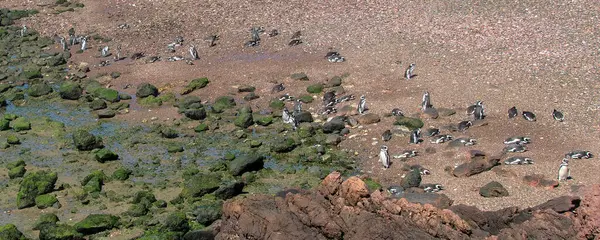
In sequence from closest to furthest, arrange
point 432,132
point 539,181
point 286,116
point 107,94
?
1. point 539,181
2. point 432,132
3. point 286,116
4. point 107,94

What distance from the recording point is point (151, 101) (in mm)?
38281

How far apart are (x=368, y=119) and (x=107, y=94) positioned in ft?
38.1

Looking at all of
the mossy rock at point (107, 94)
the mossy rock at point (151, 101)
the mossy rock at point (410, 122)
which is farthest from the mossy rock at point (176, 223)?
the mossy rock at point (107, 94)

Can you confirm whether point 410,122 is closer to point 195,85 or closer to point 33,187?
point 195,85

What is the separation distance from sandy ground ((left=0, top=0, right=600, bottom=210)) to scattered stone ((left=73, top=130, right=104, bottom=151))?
376cm

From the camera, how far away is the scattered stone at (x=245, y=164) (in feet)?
101

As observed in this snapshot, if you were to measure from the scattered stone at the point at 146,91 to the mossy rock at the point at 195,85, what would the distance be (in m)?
1.18

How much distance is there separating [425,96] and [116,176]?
11.4 metres

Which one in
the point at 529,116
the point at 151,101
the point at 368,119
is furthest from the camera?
the point at 151,101

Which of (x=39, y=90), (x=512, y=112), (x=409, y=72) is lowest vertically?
(x=39, y=90)

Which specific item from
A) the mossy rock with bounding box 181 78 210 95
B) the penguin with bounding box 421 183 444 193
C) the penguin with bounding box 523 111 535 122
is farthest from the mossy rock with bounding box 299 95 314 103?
the penguin with bounding box 421 183 444 193

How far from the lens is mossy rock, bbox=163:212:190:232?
1048 inches

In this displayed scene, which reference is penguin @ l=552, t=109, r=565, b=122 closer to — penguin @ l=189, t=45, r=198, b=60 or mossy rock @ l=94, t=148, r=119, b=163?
mossy rock @ l=94, t=148, r=119, b=163

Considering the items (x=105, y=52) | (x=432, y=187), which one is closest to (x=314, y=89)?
(x=432, y=187)
